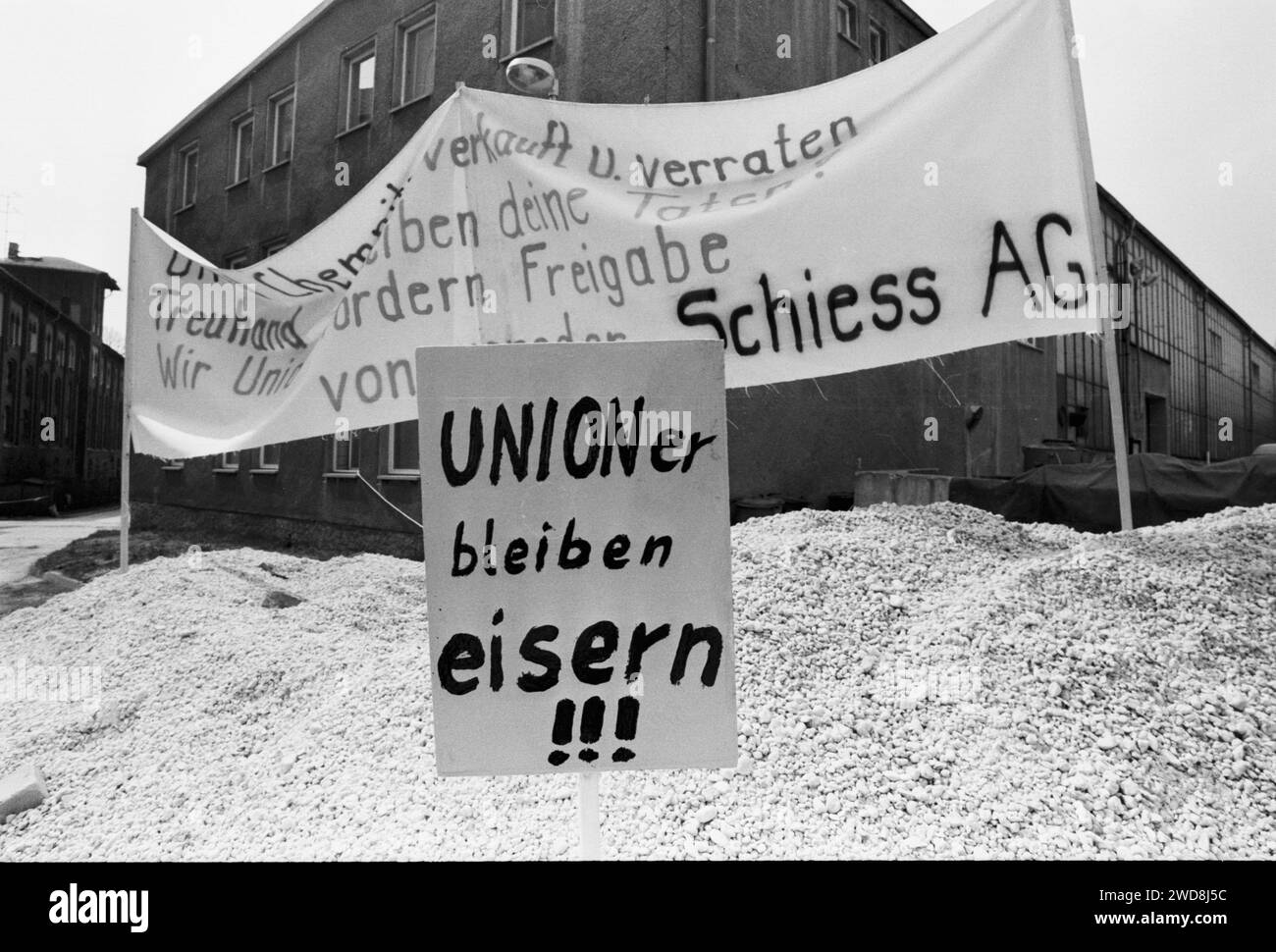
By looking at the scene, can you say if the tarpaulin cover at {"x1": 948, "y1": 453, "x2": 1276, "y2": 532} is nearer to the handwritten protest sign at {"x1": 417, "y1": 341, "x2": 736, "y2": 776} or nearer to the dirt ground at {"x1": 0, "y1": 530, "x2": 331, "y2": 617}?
the handwritten protest sign at {"x1": 417, "y1": 341, "x2": 736, "y2": 776}

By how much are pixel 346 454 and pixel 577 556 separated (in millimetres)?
9309

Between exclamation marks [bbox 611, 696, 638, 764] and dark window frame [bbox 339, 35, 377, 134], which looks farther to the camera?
dark window frame [bbox 339, 35, 377, 134]

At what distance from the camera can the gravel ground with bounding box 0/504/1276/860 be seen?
1966 millimetres

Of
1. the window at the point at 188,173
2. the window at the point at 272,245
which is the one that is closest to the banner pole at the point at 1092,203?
the window at the point at 272,245

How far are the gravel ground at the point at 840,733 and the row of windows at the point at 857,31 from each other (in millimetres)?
7800

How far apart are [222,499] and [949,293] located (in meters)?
12.1

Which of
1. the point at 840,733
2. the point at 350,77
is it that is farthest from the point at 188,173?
the point at 840,733

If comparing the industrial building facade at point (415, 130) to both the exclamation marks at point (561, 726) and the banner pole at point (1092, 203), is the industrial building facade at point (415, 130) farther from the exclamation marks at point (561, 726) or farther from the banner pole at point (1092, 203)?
the exclamation marks at point (561, 726)

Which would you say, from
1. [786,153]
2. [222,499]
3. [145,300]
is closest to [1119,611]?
[786,153]

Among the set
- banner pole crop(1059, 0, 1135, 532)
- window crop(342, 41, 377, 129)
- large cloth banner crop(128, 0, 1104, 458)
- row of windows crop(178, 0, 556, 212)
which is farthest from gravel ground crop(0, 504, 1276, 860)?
window crop(342, 41, 377, 129)

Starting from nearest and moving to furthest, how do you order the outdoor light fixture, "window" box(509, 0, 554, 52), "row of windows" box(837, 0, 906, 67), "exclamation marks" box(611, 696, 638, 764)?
"exclamation marks" box(611, 696, 638, 764) → the outdoor light fixture → "window" box(509, 0, 554, 52) → "row of windows" box(837, 0, 906, 67)

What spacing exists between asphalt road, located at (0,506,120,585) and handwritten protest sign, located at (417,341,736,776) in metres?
7.13
